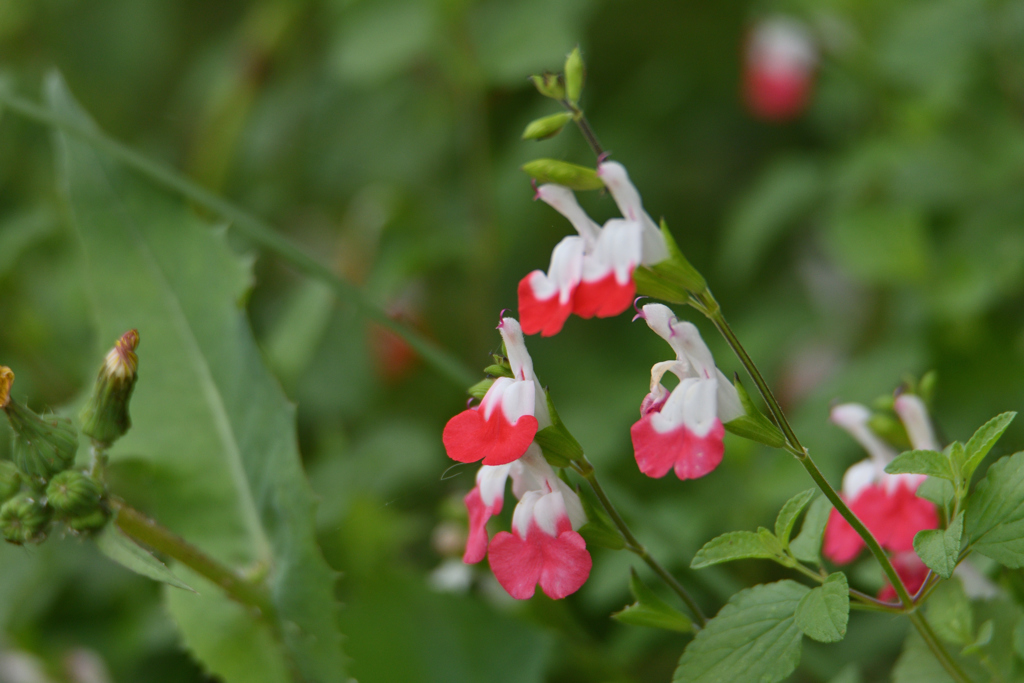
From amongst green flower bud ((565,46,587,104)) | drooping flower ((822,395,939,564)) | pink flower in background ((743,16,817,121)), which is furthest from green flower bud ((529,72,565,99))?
pink flower in background ((743,16,817,121))

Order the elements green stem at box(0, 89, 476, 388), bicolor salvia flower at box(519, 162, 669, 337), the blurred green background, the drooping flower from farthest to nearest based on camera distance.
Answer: the blurred green background, green stem at box(0, 89, 476, 388), the drooping flower, bicolor salvia flower at box(519, 162, 669, 337)

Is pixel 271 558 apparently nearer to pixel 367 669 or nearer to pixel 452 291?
pixel 367 669

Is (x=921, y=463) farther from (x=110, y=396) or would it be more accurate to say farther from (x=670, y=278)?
(x=110, y=396)

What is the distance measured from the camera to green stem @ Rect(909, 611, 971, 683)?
39cm

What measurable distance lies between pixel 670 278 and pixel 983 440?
150mm

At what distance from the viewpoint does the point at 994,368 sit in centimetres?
93

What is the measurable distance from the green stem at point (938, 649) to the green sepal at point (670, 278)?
0.18m

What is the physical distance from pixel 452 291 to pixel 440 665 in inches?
29.2

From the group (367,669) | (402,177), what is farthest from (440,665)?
(402,177)

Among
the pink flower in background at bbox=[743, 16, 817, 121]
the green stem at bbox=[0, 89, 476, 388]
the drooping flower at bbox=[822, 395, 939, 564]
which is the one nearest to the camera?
the drooping flower at bbox=[822, 395, 939, 564]

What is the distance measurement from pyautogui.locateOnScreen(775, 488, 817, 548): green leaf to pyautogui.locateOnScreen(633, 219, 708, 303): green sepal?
0.10 meters

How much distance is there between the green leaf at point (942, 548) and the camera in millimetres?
336

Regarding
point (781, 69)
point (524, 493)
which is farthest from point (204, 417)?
point (781, 69)

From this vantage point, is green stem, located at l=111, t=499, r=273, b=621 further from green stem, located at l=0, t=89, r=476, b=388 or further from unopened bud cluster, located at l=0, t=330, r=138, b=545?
green stem, located at l=0, t=89, r=476, b=388
